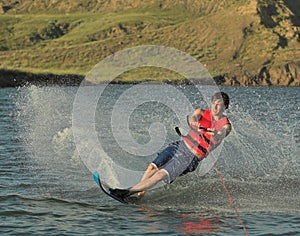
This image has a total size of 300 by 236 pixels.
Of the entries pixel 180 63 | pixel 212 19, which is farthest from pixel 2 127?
pixel 212 19

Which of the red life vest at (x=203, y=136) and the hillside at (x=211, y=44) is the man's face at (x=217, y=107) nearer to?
the red life vest at (x=203, y=136)

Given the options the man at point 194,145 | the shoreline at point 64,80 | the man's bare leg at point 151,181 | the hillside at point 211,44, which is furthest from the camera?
the hillside at point 211,44

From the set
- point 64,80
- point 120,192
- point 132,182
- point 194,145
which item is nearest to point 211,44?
point 64,80

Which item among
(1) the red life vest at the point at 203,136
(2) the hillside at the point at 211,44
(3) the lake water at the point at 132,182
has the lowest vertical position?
(3) the lake water at the point at 132,182

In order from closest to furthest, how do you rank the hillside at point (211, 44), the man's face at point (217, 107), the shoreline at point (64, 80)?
the man's face at point (217, 107) < the shoreline at point (64, 80) < the hillside at point (211, 44)

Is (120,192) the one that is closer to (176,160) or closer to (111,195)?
(111,195)

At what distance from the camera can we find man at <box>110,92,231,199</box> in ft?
46.3

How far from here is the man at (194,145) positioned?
46.3 feet

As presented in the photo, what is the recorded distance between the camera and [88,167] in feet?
62.1

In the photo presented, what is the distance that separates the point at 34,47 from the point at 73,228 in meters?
179

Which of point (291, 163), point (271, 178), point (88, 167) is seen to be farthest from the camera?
point (291, 163)

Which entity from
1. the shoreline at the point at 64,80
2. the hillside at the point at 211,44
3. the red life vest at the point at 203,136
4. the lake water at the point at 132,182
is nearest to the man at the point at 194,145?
the red life vest at the point at 203,136

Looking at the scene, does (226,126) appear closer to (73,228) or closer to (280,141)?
(73,228)

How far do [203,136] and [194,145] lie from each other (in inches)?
11.5
